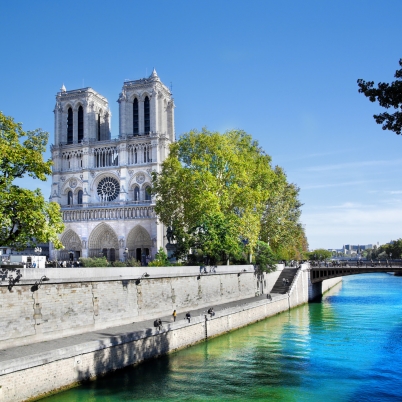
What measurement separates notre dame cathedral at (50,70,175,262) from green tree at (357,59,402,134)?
48034 mm

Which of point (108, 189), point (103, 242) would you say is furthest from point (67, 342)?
point (108, 189)

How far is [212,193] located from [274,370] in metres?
20.6

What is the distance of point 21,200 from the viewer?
1897cm

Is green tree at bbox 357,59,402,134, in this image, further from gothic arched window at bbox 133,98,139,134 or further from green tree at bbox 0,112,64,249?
gothic arched window at bbox 133,98,139,134

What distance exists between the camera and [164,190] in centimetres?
4191

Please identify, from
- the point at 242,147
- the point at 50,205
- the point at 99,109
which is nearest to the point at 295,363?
the point at 50,205

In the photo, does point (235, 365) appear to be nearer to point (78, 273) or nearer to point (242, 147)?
point (78, 273)

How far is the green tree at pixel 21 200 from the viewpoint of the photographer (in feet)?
62.2

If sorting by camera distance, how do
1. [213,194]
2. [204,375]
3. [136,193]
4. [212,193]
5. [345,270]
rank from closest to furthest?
[204,375], [213,194], [212,193], [345,270], [136,193]

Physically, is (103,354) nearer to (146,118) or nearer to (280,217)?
(280,217)

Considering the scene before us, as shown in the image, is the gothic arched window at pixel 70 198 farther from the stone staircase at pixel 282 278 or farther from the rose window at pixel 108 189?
the stone staircase at pixel 282 278

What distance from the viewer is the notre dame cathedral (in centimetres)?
6122

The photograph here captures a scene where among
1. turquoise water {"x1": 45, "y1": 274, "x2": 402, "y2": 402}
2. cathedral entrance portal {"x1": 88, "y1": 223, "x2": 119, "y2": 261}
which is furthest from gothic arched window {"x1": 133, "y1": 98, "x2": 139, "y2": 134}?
turquoise water {"x1": 45, "y1": 274, "x2": 402, "y2": 402}

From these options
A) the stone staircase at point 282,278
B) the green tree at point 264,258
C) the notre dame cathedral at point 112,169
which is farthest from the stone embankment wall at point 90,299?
the notre dame cathedral at point 112,169
